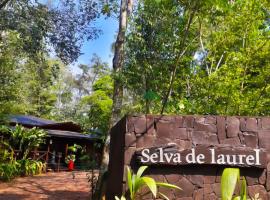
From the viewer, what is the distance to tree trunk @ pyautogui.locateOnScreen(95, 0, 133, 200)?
10.1 meters

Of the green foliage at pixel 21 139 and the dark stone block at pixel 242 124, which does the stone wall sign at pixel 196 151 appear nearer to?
the dark stone block at pixel 242 124

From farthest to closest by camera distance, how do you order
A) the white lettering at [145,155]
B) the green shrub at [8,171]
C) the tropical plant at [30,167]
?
1. the tropical plant at [30,167]
2. the green shrub at [8,171]
3. the white lettering at [145,155]

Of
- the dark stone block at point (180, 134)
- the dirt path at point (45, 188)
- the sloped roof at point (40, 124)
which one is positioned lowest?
the dirt path at point (45, 188)

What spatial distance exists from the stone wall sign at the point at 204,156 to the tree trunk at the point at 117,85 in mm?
3886

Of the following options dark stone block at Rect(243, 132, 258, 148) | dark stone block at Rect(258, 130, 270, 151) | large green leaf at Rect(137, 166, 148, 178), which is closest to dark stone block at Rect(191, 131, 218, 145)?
dark stone block at Rect(243, 132, 258, 148)

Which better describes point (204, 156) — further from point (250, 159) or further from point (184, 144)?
point (250, 159)

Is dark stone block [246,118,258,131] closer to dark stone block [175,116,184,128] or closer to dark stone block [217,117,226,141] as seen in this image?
dark stone block [217,117,226,141]

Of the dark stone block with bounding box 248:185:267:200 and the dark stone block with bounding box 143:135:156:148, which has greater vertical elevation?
the dark stone block with bounding box 143:135:156:148

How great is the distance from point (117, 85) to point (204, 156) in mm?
5302

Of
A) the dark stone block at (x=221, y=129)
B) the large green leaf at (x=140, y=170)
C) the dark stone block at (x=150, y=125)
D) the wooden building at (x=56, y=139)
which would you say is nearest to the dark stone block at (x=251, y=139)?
the dark stone block at (x=221, y=129)

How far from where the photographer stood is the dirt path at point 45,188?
1260 centimetres

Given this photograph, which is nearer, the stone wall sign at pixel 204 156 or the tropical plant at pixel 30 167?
the stone wall sign at pixel 204 156

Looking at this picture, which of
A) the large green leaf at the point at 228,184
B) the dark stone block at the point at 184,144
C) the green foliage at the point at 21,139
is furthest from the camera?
the green foliage at the point at 21,139

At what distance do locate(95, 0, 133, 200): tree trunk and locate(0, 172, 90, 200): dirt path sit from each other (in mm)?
2250
